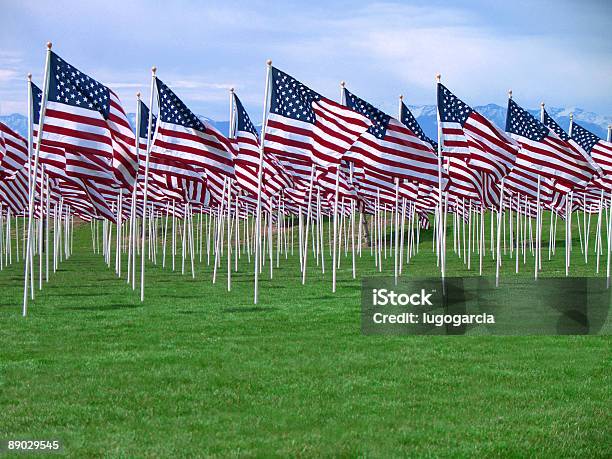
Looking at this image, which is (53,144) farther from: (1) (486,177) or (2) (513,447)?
(1) (486,177)

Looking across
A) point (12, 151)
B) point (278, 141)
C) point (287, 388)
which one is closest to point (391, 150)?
point (278, 141)

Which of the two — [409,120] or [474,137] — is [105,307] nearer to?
[474,137]

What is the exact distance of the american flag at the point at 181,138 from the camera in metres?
26.2

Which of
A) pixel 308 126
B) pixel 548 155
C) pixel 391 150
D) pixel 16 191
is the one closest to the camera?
pixel 308 126

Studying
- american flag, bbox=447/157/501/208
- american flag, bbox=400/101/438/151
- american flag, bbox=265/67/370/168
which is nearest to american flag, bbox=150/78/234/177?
american flag, bbox=265/67/370/168

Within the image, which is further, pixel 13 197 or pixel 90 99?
pixel 13 197

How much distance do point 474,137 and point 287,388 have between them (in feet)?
54.1

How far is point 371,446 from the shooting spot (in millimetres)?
10977

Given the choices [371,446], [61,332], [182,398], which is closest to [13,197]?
[61,332]

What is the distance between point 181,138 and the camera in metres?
26.4

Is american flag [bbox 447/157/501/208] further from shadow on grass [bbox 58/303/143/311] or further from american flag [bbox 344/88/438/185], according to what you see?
shadow on grass [bbox 58/303/143/311]

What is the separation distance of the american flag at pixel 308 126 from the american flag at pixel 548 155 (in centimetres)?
647

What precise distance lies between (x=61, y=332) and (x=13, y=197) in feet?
74.9

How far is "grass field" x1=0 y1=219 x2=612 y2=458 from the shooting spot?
1120 centimetres
